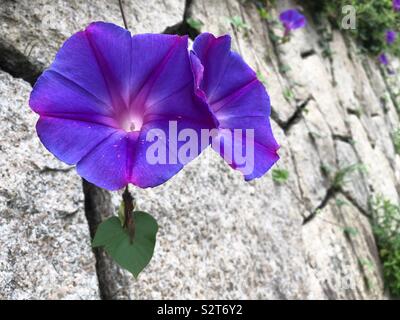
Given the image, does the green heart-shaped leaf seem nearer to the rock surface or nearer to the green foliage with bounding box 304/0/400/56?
the rock surface

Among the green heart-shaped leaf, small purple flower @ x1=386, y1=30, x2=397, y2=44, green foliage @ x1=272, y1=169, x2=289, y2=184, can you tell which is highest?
the green heart-shaped leaf

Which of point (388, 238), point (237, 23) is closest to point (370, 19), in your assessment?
point (388, 238)

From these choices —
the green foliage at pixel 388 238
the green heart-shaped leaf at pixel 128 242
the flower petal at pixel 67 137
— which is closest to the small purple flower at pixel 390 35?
the green foliage at pixel 388 238

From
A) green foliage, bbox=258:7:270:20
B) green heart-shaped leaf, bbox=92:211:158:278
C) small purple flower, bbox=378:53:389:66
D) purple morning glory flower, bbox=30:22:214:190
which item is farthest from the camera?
small purple flower, bbox=378:53:389:66

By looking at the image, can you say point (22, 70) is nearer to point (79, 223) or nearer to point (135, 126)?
point (79, 223)

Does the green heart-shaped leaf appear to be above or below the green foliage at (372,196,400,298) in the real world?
above

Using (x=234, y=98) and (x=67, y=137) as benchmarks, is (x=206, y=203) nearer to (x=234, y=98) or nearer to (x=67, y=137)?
(x=234, y=98)

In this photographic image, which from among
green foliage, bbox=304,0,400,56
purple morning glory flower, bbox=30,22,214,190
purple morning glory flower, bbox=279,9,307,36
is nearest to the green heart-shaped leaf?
purple morning glory flower, bbox=30,22,214,190
